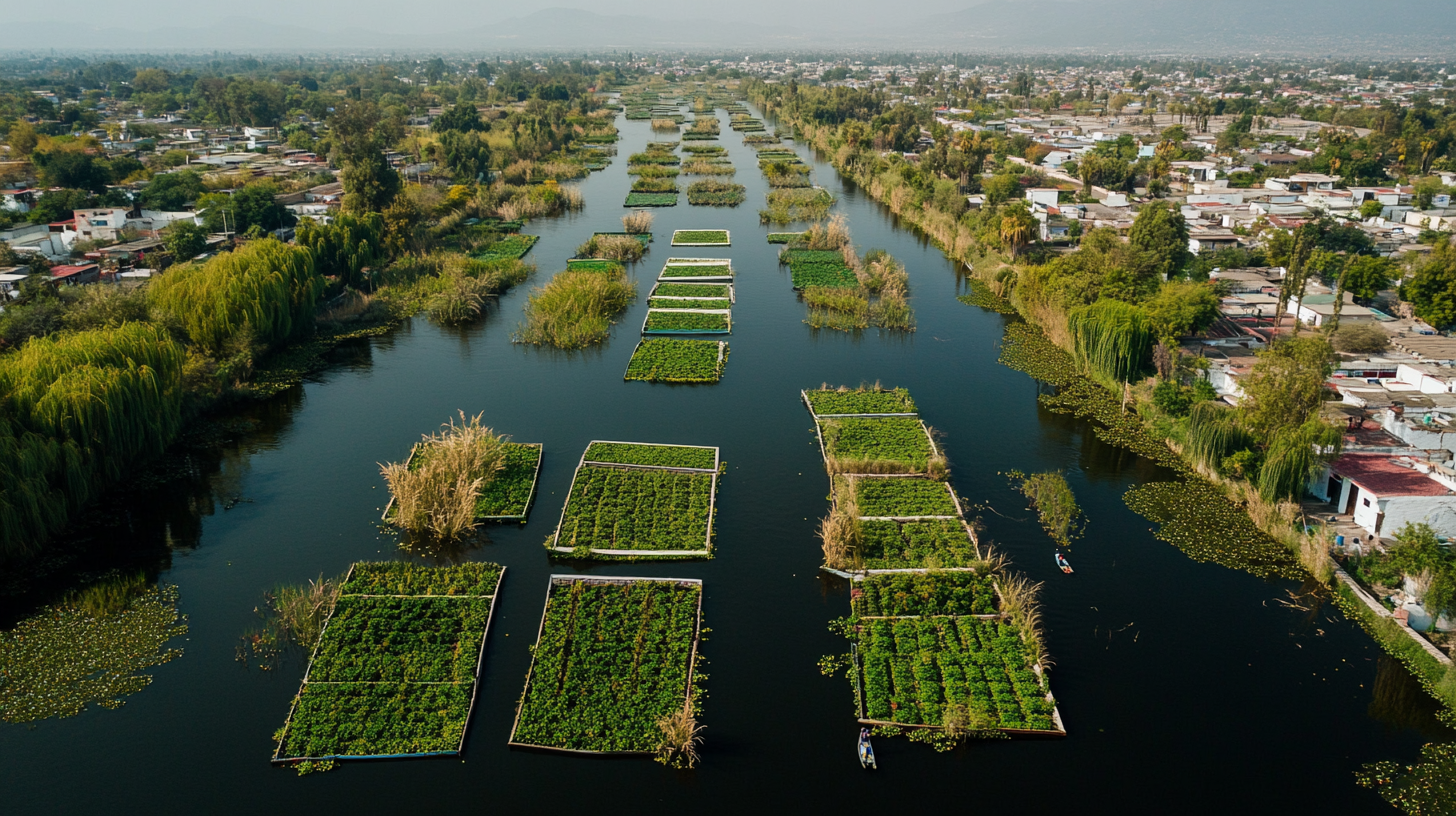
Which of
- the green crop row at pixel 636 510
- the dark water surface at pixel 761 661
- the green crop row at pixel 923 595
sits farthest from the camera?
the green crop row at pixel 636 510

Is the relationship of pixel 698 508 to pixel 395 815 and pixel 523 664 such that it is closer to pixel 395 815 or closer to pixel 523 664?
pixel 523 664

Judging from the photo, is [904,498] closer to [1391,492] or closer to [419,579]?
[1391,492]

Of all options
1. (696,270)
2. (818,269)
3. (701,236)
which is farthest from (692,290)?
(701,236)

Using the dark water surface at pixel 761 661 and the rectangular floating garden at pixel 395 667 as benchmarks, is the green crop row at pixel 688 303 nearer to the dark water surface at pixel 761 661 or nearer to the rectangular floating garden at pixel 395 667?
the dark water surface at pixel 761 661

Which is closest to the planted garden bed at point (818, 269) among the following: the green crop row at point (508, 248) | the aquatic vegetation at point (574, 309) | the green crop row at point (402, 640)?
the aquatic vegetation at point (574, 309)

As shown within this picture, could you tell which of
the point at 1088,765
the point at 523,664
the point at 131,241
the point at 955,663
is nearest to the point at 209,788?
the point at 523,664
